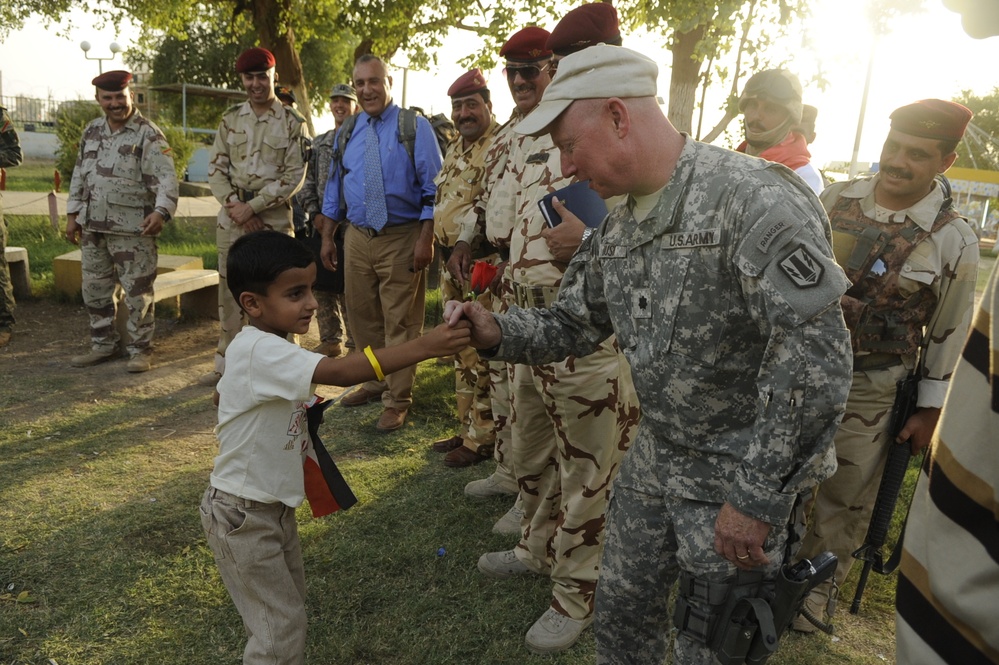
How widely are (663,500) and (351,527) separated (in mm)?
2286

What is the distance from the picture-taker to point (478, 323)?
7.65ft

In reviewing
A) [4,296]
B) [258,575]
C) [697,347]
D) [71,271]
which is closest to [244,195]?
[4,296]

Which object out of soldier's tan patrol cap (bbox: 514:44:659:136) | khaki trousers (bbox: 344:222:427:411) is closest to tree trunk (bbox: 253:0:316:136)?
khaki trousers (bbox: 344:222:427:411)

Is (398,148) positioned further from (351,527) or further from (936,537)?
(936,537)

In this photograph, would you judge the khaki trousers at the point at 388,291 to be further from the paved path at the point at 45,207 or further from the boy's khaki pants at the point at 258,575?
the paved path at the point at 45,207

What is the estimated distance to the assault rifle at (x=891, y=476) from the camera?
3.07 m

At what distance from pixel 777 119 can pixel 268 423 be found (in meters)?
2.77

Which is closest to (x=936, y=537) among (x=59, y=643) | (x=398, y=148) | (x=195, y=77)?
(x=59, y=643)

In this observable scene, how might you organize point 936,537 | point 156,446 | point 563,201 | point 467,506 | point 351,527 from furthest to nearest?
point 156,446
point 467,506
point 351,527
point 563,201
point 936,537

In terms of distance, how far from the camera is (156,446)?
4980 mm

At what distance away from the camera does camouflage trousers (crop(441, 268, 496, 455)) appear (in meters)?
4.85

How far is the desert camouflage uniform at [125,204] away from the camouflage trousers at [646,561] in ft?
18.1

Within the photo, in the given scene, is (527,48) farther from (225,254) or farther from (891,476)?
(225,254)

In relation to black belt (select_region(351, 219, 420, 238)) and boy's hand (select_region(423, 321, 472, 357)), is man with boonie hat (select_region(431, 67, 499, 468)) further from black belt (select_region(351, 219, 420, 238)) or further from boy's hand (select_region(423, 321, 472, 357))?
boy's hand (select_region(423, 321, 472, 357))
